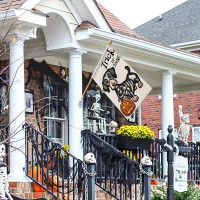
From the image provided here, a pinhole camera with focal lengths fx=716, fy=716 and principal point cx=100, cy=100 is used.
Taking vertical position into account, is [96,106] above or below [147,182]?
above

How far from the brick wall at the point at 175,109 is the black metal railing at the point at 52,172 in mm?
13646

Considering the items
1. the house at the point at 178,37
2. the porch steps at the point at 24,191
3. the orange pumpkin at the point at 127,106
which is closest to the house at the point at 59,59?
the porch steps at the point at 24,191

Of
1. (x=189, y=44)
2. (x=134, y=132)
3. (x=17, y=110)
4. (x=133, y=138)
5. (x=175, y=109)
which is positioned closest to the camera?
(x=17, y=110)

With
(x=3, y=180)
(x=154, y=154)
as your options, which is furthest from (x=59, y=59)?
(x=3, y=180)

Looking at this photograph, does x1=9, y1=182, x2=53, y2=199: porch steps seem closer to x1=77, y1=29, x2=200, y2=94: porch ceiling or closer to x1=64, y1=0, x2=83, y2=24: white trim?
x1=77, y1=29, x2=200, y2=94: porch ceiling

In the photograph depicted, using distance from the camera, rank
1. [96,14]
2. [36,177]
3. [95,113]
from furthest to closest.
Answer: [95,113], [96,14], [36,177]

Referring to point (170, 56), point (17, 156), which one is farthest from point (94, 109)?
point (17, 156)

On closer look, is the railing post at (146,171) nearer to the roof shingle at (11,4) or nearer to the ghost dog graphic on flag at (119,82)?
the ghost dog graphic on flag at (119,82)

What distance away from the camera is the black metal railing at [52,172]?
12.7 meters

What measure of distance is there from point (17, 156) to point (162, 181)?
500 centimetres

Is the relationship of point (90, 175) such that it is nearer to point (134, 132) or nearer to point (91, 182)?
point (91, 182)

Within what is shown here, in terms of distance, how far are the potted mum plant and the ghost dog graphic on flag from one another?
1.88 ft

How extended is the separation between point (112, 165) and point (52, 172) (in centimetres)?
183

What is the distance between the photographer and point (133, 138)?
15508 millimetres
